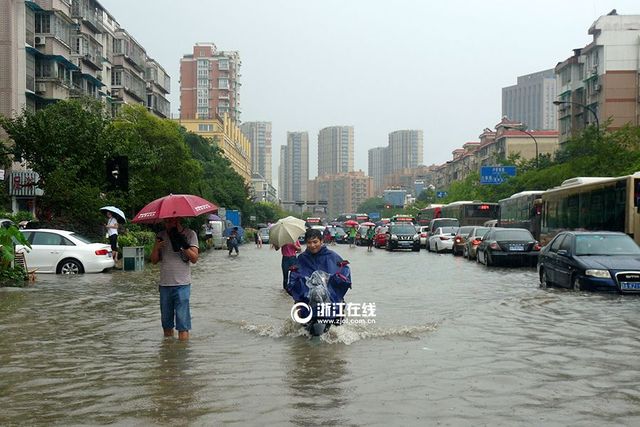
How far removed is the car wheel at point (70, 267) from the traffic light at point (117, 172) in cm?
245

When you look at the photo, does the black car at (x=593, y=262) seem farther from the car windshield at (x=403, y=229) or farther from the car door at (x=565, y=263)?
the car windshield at (x=403, y=229)

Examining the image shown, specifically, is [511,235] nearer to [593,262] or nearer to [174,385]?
[593,262]

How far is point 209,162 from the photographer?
299ft

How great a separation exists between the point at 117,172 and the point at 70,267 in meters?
3.04

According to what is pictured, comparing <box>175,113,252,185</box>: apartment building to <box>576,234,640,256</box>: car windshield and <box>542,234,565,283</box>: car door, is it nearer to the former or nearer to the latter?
<box>542,234,565,283</box>: car door

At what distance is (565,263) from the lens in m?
18.2

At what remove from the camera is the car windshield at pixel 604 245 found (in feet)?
59.8

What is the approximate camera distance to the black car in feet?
54.9

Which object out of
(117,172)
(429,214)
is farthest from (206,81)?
(117,172)

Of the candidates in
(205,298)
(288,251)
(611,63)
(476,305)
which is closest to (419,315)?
(476,305)

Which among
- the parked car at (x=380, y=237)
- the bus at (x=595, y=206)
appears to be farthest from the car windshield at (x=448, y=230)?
the bus at (x=595, y=206)

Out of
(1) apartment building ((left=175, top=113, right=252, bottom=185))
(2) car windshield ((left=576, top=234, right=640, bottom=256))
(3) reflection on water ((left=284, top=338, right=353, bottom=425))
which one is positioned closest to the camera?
(3) reflection on water ((left=284, top=338, right=353, bottom=425))

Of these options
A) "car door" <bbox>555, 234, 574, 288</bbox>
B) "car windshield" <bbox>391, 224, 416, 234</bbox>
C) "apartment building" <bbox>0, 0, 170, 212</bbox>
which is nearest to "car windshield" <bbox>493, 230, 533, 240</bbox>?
"car door" <bbox>555, 234, 574, 288</bbox>

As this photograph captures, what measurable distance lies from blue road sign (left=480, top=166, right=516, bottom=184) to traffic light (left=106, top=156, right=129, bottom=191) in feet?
167
